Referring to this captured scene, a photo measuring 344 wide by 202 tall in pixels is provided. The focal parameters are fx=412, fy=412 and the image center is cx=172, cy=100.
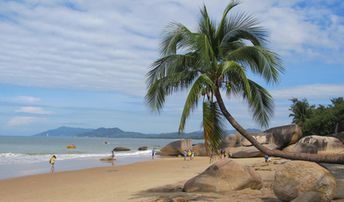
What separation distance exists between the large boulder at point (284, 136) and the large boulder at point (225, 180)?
83.9ft

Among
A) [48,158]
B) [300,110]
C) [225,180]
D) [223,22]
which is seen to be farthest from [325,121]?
[223,22]

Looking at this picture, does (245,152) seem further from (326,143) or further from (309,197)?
(309,197)

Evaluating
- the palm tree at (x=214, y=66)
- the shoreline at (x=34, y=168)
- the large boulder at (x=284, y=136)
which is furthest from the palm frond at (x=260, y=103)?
the large boulder at (x=284, y=136)

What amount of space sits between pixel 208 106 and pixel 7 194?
1294 centimetres

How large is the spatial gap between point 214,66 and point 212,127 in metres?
1.37

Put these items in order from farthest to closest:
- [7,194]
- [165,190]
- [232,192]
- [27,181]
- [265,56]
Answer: [27,181] < [7,194] < [165,190] < [232,192] < [265,56]

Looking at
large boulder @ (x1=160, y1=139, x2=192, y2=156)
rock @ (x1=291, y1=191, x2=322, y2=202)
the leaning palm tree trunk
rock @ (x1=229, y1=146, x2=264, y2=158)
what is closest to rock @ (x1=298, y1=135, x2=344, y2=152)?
rock @ (x1=229, y1=146, x2=264, y2=158)

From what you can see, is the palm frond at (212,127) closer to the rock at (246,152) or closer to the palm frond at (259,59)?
the palm frond at (259,59)

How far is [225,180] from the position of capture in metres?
13.0

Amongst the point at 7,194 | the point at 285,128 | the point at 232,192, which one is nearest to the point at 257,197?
the point at 232,192

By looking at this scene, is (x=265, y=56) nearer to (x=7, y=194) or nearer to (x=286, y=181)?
(x=286, y=181)

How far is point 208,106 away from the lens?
9328 millimetres

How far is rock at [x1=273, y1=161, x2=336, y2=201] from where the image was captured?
948cm

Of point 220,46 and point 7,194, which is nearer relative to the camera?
point 220,46
